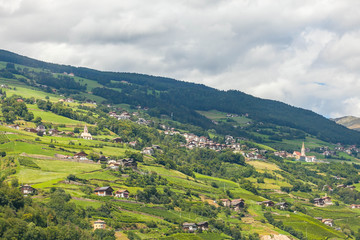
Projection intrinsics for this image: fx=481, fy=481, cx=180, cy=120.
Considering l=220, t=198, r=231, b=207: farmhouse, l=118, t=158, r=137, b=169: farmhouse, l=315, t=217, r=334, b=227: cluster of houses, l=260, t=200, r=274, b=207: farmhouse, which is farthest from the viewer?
l=260, t=200, r=274, b=207: farmhouse

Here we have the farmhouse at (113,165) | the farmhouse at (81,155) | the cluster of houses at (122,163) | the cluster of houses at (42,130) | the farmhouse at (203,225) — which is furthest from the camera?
the cluster of houses at (42,130)

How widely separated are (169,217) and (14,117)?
88.9 metres

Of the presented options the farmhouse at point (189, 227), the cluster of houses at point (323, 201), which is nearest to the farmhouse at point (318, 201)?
the cluster of houses at point (323, 201)

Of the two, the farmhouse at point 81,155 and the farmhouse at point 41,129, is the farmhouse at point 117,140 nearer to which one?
the farmhouse at point 41,129

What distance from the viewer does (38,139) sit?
142m

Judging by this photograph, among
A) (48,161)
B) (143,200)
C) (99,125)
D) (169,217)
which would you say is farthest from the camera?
(99,125)

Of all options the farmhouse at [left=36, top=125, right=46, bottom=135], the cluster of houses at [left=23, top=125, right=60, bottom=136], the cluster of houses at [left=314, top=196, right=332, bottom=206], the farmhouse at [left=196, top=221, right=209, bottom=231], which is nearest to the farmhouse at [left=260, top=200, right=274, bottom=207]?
the cluster of houses at [left=314, top=196, right=332, bottom=206]

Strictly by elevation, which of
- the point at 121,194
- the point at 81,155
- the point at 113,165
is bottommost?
the point at 121,194

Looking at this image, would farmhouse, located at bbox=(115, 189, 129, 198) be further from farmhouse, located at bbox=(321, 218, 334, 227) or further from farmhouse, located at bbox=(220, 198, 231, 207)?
farmhouse, located at bbox=(321, 218, 334, 227)

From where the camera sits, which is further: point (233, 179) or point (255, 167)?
point (255, 167)

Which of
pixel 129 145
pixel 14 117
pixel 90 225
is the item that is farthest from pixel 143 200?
pixel 14 117

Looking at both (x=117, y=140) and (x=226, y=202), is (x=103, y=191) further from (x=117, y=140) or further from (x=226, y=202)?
(x=117, y=140)

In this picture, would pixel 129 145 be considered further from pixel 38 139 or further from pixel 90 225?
pixel 90 225

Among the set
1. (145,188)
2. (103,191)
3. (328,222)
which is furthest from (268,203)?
(103,191)
